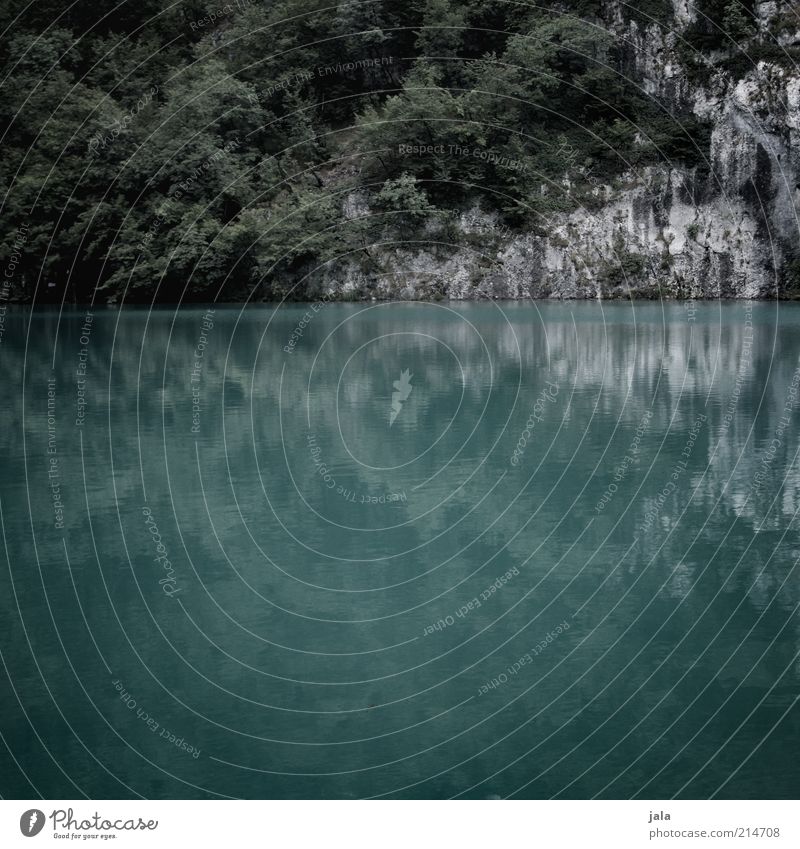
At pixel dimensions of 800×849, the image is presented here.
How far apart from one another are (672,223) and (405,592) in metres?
44.5

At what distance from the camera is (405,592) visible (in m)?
8.27

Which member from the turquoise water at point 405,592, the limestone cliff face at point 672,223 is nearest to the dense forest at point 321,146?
the limestone cliff face at point 672,223

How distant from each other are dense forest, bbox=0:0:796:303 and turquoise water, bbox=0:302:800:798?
3432 centimetres

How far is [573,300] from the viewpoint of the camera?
49.7 metres

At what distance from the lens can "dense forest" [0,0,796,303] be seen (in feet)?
166

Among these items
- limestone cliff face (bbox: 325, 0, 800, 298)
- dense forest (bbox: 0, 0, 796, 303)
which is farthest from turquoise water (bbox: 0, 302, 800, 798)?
dense forest (bbox: 0, 0, 796, 303)

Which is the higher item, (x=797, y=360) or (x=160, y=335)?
(x=160, y=335)

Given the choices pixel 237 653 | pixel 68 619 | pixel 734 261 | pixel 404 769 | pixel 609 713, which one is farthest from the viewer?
pixel 734 261

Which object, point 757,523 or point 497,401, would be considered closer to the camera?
point 757,523

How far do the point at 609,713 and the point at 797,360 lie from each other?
16846 mm

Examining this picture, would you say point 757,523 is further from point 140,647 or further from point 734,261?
point 734,261

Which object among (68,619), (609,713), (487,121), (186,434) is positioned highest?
(487,121)
